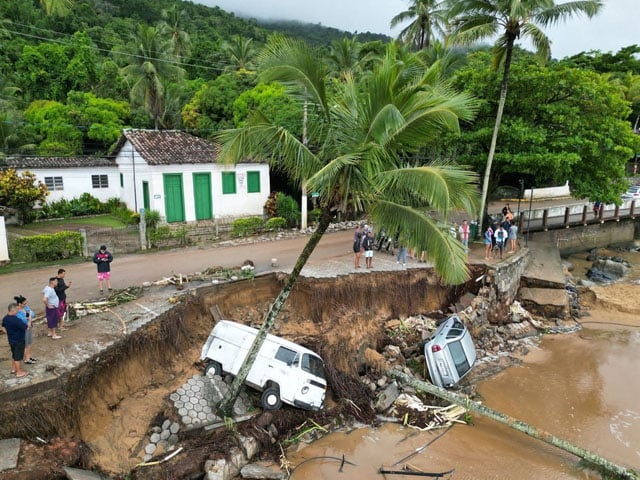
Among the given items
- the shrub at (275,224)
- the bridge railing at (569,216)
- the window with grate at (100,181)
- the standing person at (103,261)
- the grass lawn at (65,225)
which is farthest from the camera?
the window with grate at (100,181)

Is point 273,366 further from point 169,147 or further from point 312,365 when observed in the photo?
point 169,147

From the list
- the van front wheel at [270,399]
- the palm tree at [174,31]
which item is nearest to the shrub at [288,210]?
the van front wheel at [270,399]

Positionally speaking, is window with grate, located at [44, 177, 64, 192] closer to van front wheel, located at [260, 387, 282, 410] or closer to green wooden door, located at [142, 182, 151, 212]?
green wooden door, located at [142, 182, 151, 212]

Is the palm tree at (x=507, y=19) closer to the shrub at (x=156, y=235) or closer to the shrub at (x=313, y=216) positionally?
the shrub at (x=313, y=216)

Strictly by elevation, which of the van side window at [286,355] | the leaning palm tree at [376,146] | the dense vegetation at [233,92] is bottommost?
the van side window at [286,355]

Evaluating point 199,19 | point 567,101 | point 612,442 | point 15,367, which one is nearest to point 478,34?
point 567,101

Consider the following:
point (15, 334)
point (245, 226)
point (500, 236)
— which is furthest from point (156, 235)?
point (500, 236)
